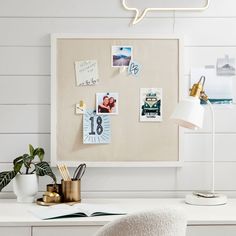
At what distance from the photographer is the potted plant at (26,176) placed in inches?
102

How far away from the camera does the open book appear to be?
88.3 inches

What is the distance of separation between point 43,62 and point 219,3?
3.21 feet

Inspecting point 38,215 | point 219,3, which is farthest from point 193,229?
point 219,3

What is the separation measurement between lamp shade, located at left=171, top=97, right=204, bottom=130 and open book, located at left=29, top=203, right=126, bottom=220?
1.72 feet

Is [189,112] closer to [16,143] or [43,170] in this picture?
[43,170]

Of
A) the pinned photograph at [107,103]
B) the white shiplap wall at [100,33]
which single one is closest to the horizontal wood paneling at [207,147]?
the white shiplap wall at [100,33]

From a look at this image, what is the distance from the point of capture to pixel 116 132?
2775 mm

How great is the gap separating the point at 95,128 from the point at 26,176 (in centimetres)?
44

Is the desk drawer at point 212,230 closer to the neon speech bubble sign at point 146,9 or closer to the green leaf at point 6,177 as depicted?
the green leaf at point 6,177

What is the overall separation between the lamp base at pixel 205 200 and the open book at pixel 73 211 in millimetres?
390

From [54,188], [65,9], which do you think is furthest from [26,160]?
[65,9]

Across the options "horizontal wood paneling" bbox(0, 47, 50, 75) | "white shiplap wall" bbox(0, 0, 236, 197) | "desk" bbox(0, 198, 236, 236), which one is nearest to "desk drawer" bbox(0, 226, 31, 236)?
"desk" bbox(0, 198, 236, 236)

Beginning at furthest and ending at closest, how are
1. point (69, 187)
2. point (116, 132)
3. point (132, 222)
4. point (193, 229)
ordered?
point (116, 132), point (69, 187), point (193, 229), point (132, 222)

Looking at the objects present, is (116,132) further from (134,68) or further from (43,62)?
(43,62)
